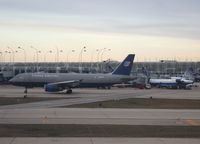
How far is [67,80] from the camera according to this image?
61.1 meters

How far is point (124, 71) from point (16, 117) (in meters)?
40.6

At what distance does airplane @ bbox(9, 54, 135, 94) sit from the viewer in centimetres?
5823

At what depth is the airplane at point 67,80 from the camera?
191 ft

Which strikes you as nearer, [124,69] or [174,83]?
[124,69]

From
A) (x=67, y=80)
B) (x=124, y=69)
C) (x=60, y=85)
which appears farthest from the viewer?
(x=124, y=69)

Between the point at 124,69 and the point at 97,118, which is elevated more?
the point at 124,69

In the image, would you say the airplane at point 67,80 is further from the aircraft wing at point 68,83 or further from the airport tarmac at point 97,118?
the airport tarmac at point 97,118

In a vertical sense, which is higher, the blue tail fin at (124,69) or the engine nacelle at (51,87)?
the blue tail fin at (124,69)

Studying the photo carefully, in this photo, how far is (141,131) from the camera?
67.2 ft

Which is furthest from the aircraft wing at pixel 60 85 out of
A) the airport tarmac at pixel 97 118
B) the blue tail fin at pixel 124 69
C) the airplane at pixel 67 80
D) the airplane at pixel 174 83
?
the airplane at pixel 174 83
